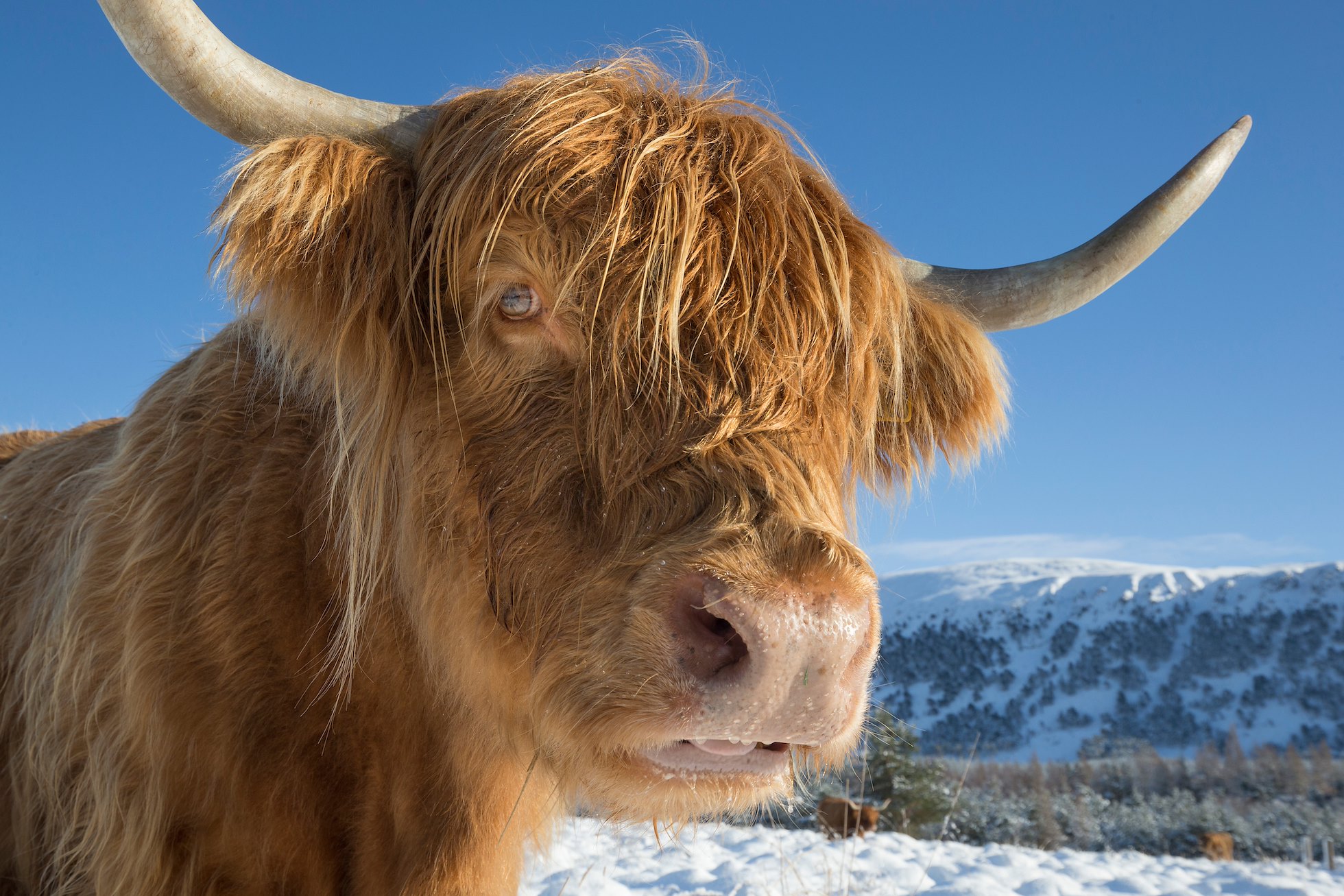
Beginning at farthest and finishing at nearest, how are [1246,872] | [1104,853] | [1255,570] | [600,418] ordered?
[1255,570] → [1104,853] → [1246,872] → [600,418]

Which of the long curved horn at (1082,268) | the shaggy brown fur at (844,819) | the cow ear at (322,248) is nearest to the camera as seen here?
the cow ear at (322,248)

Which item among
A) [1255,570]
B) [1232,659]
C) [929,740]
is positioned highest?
[1255,570]

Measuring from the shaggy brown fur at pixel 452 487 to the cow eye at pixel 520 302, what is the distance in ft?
0.08

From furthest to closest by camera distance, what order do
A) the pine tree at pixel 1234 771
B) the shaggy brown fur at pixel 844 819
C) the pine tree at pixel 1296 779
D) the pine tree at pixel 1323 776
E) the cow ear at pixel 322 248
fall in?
the pine tree at pixel 1234 771 < the pine tree at pixel 1296 779 < the pine tree at pixel 1323 776 < the shaggy brown fur at pixel 844 819 < the cow ear at pixel 322 248

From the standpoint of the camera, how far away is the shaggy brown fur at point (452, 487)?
1.70 m

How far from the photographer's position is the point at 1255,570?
120438 mm

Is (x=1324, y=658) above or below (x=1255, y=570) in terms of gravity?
below

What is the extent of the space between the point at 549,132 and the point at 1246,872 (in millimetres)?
9503

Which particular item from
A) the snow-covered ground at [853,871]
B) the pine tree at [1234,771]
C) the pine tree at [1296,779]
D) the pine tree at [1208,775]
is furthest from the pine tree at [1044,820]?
the pine tree at [1296,779]

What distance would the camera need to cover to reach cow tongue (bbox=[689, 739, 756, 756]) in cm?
153

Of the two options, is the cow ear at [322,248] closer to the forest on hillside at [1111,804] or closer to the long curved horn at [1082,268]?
the long curved horn at [1082,268]

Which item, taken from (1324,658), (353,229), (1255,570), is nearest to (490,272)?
(353,229)

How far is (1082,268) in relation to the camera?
8.84 feet

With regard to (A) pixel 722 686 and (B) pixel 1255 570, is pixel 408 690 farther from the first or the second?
(B) pixel 1255 570
